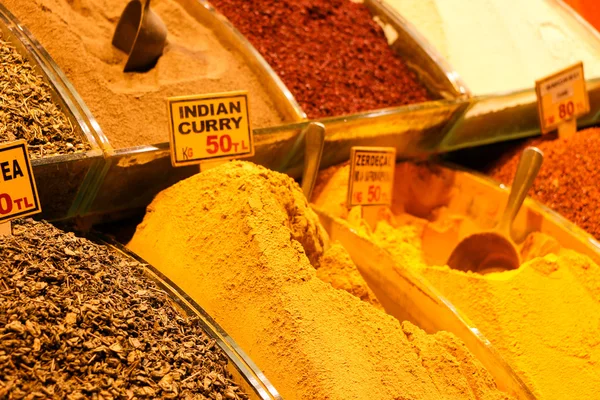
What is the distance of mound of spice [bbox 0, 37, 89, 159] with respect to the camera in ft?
3.96

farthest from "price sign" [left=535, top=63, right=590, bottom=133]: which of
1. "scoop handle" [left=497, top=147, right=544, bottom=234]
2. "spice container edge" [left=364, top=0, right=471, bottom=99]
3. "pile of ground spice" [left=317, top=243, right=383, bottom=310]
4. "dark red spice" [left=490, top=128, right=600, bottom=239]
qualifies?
"pile of ground spice" [left=317, top=243, right=383, bottom=310]

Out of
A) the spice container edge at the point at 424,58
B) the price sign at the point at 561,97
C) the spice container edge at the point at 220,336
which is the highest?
the spice container edge at the point at 424,58

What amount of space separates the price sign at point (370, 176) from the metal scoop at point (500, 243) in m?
0.24

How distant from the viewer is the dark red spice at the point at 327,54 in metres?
1.86

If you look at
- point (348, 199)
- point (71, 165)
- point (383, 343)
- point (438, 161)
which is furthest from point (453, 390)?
point (438, 161)

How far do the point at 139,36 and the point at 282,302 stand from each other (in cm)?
83

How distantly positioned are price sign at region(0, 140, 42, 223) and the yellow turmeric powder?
0.72 metres

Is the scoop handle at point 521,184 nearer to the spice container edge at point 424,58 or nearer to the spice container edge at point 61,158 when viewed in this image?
the spice container edge at point 424,58

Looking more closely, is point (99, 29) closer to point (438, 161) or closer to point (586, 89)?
point (438, 161)

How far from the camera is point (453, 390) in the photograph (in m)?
1.08

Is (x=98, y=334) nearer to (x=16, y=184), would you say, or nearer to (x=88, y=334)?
(x=88, y=334)

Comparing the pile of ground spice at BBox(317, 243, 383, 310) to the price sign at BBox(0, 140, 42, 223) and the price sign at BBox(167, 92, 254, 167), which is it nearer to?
the price sign at BBox(167, 92, 254, 167)

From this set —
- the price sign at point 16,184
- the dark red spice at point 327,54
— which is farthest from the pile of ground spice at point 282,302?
the dark red spice at point 327,54

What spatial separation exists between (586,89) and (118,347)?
1691 millimetres
